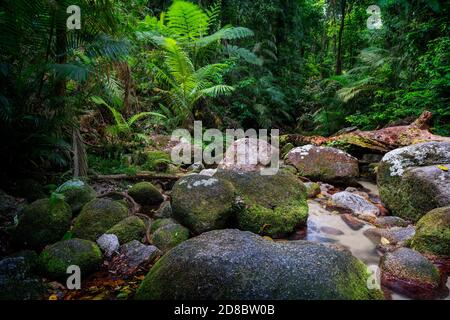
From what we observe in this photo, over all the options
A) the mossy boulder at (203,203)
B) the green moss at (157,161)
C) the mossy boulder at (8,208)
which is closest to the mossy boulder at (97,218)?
the mossy boulder at (203,203)

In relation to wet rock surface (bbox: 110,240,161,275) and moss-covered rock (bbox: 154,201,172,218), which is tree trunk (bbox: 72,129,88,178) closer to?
moss-covered rock (bbox: 154,201,172,218)

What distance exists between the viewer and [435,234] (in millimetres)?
2566

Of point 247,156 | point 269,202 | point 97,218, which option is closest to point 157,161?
point 247,156

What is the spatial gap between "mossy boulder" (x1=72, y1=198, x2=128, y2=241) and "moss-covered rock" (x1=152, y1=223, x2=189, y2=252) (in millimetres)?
425

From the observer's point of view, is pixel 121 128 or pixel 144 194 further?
pixel 121 128

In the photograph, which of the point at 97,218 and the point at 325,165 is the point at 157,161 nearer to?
the point at 97,218

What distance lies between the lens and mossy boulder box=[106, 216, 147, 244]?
2645 millimetres

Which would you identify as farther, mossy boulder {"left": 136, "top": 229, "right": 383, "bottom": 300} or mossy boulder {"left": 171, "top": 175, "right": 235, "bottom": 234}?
mossy boulder {"left": 171, "top": 175, "right": 235, "bottom": 234}

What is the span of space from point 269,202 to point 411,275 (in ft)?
4.65

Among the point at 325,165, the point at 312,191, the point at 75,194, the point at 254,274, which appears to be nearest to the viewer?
the point at 254,274

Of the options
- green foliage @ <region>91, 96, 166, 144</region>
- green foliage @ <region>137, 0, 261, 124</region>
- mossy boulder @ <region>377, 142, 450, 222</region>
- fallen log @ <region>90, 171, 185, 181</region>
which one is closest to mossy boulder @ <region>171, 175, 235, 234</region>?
fallen log @ <region>90, 171, 185, 181</region>

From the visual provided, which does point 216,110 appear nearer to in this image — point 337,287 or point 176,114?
point 176,114

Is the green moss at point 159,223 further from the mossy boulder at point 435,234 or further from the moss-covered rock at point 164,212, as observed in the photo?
the mossy boulder at point 435,234
